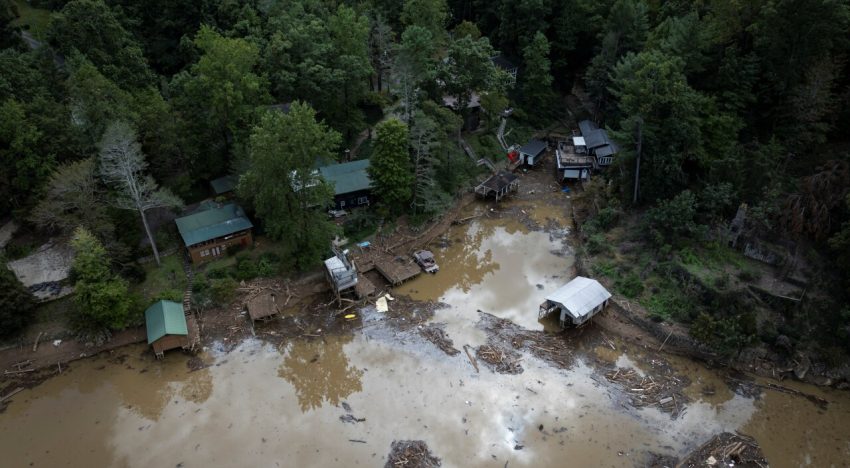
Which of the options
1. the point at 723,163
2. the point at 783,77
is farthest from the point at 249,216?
the point at 783,77

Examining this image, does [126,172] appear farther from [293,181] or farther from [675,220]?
[675,220]

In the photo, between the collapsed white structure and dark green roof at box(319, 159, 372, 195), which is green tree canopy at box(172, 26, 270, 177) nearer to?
dark green roof at box(319, 159, 372, 195)

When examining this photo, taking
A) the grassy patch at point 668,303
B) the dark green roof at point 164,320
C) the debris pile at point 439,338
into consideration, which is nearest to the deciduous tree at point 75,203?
the dark green roof at point 164,320

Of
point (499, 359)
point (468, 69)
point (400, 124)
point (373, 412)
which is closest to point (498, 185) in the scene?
point (468, 69)

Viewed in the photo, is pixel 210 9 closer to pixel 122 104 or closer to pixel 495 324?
pixel 122 104

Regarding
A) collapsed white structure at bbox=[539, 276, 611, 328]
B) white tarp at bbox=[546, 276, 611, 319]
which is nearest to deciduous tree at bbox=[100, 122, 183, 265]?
collapsed white structure at bbox=[539, 276, 611, 328]

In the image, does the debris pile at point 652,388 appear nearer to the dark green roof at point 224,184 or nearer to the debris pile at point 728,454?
the debris pile at point 728,454
